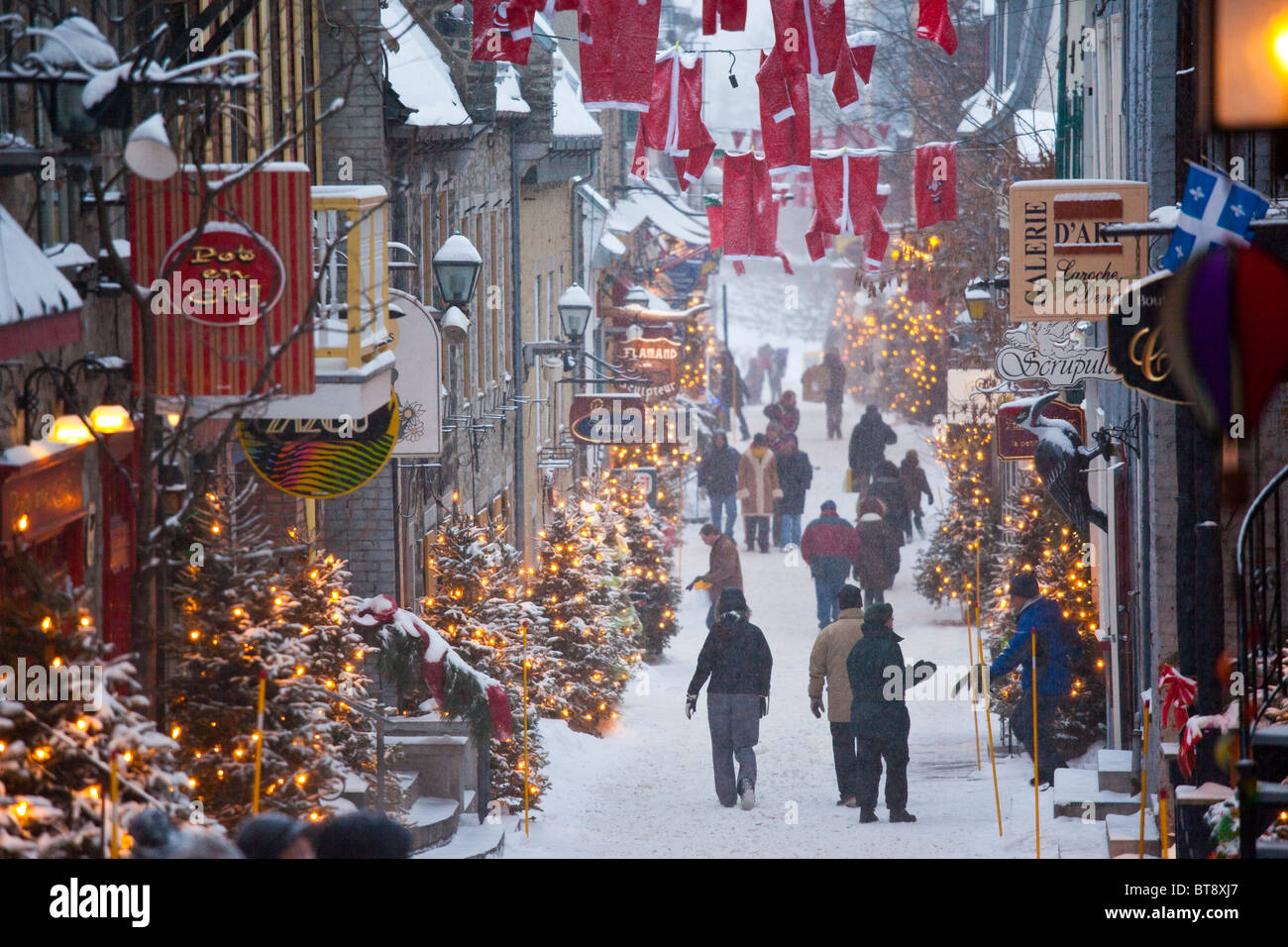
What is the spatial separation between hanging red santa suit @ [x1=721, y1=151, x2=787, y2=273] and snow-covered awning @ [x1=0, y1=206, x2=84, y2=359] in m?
13.5

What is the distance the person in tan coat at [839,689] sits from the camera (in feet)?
43.3

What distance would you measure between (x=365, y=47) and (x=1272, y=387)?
24.3ft

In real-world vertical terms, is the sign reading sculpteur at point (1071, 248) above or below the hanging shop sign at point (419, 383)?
above

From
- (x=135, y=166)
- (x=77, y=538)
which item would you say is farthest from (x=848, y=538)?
(x=135, y=166)

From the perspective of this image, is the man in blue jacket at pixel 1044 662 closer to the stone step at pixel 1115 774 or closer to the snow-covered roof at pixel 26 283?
the stone step at pixel 1115 774

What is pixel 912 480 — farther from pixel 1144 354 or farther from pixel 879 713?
pixel 1144 354

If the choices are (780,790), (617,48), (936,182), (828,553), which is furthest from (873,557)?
(617,48)

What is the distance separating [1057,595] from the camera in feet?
49.5

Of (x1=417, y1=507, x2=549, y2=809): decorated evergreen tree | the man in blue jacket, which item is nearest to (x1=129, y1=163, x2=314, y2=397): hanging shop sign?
(x1=417, y1=507, x2=549, y2=809): decorated evergreen tree

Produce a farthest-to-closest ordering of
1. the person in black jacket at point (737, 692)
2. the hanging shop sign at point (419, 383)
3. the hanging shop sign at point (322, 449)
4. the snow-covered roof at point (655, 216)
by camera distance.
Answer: the snow-covered roof at point (655, 216) → the person in black jacket at point (737, 692) → the hanging shop sign at point (419, 383) → the hanging shop sign at point (322, 449)

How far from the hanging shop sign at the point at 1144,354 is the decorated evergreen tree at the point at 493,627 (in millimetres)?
5307

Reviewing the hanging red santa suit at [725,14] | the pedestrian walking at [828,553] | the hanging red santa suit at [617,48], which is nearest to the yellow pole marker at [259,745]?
the hanging red santa suit at [617,48]

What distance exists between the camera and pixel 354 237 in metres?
10.1
